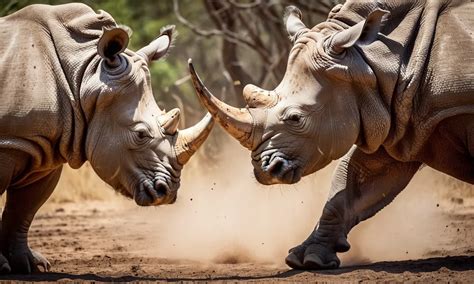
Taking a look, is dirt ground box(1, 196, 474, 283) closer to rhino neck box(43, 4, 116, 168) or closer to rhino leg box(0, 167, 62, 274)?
rhino leg box(0, 167, 62, 274)

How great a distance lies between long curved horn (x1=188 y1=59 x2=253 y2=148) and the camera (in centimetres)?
1073

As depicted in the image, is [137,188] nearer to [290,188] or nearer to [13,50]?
[13,50]

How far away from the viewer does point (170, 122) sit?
1098 cm

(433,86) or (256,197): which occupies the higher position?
(433,86)

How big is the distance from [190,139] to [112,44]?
0.99 m

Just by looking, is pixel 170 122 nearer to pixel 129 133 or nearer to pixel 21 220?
pixel 129 133

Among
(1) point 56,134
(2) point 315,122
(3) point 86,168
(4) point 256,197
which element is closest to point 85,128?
(1) point 56,134

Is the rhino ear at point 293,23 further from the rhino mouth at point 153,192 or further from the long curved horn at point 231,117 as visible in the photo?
the rhino mouth at point 153,192

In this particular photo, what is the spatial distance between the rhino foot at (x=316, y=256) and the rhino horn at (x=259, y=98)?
133cm

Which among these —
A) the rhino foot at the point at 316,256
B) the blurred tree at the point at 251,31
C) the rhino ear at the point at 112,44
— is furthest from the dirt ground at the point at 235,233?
the blurred tree at the point at 251,31

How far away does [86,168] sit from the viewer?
16953 mm

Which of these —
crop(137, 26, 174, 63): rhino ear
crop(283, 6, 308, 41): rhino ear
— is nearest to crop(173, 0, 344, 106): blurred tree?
crop(137, 26, 174, 63): rhino ear

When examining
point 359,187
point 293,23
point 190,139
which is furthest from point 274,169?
point 293,23

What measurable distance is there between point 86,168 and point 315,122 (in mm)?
6633
